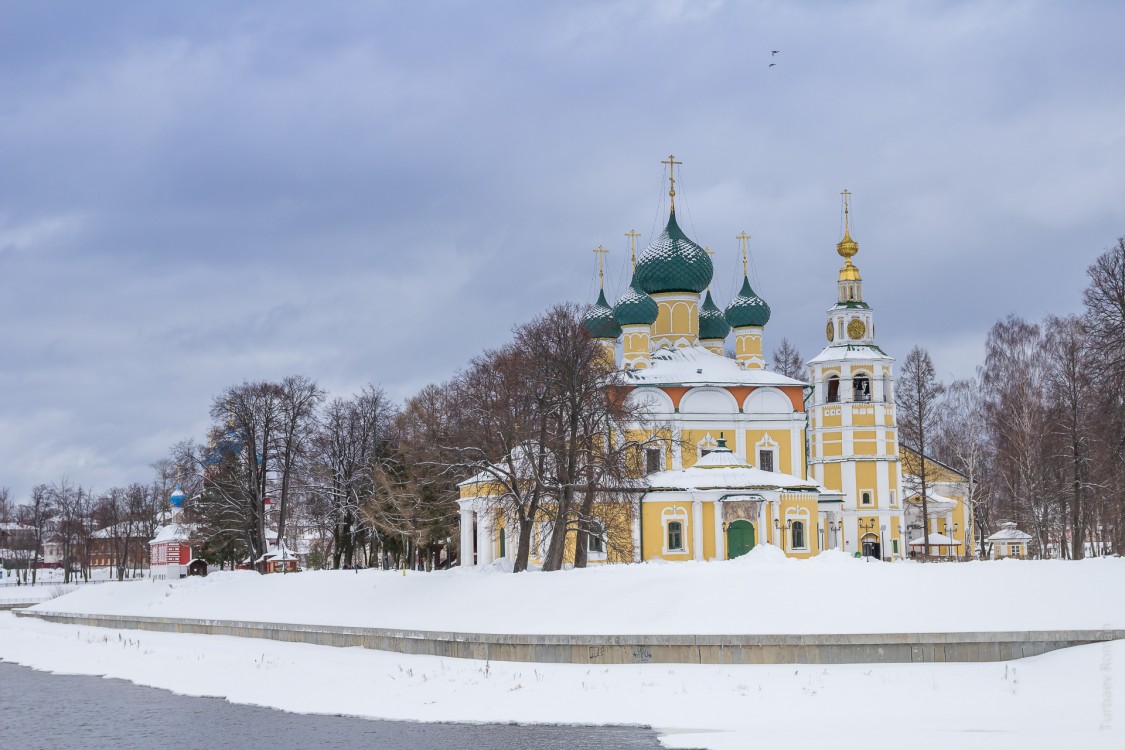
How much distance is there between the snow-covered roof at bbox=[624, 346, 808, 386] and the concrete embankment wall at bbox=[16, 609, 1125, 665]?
25.7 m

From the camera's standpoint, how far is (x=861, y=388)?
61094mm

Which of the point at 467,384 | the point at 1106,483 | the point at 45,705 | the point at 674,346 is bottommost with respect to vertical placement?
the point at 45,705

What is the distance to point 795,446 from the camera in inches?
2132

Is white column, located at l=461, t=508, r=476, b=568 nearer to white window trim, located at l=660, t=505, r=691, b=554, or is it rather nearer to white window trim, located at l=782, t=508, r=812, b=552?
white window trim, located at l=660, t=505, r=691, b=554

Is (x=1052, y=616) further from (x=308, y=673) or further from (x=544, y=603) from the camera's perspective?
(x=308, y=673)

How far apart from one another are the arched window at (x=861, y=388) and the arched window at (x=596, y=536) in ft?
62.5

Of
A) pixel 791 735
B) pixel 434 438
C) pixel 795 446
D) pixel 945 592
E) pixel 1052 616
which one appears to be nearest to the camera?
pixel 791 735

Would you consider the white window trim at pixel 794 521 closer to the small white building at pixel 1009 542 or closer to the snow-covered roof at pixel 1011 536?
the small white building at pixel 1009 542

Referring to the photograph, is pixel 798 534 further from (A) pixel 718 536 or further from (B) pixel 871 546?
(B) pixel 871 546

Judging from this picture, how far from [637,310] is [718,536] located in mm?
12657

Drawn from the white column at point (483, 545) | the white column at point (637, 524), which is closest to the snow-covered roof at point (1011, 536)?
the white column at point (637, 524)

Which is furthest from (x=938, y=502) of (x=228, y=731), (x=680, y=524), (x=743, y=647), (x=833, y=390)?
(x=228, y=731)

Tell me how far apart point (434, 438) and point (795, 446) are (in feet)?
48.4

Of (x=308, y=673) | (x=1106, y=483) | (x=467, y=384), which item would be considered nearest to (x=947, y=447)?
(x=1106, y=483)
